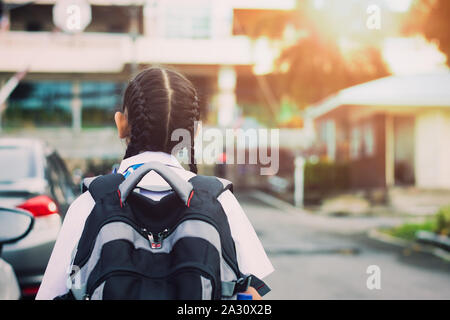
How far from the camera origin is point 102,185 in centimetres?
156

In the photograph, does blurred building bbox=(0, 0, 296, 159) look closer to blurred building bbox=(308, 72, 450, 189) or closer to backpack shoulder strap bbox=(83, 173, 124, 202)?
blurred building bbox=(308, 72, 450, 189)

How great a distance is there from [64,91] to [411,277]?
24.0 metres

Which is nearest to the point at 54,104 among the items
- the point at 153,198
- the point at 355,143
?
the point at 355,143

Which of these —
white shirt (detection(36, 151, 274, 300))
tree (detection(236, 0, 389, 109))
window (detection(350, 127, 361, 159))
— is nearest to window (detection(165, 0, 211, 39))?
window (detection(350, 127, 361, 159))

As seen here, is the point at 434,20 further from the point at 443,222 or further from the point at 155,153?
the point at 155,153

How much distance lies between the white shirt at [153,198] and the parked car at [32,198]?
122 inches

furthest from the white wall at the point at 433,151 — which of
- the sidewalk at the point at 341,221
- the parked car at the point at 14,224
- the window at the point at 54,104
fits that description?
the parked car at the point at 14,224

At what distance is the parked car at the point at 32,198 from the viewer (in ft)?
15.0

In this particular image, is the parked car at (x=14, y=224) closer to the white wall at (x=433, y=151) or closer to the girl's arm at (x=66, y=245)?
the girl's arm at (x=66, y=245)

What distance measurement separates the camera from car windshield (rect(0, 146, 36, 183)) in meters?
5.12

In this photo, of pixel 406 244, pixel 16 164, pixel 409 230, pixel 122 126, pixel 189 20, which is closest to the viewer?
pixel 122 126

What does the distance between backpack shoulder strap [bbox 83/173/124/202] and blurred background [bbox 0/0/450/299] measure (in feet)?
1.56

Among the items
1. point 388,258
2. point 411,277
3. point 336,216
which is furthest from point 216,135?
point 411,277

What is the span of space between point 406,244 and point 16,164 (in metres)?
7.44
